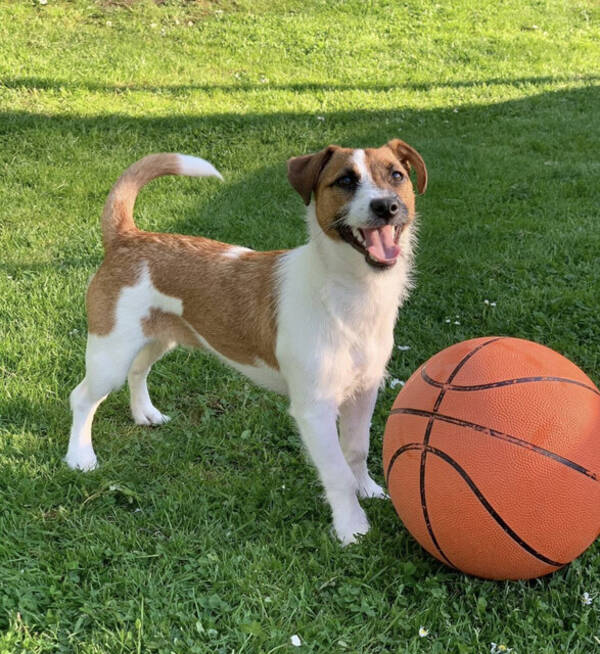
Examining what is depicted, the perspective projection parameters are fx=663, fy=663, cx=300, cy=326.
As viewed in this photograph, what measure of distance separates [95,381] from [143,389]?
450 mm

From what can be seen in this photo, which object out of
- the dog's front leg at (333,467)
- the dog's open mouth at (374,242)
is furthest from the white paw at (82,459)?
the dog's open mouth at (374,242)

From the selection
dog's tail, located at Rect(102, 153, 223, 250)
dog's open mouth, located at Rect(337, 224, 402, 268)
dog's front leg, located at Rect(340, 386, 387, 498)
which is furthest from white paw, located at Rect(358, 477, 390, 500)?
dog's tail, located at Rect(102, 153, 223, 250)

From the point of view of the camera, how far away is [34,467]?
3678mm

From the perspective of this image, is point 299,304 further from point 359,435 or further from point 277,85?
point 277,85

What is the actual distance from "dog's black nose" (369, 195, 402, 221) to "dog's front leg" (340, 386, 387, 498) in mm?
1001

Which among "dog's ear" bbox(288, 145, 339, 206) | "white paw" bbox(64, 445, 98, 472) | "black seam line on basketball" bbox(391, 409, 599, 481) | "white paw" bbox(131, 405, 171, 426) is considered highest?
"dog's ear" bbox(288, 145, 339, 206)

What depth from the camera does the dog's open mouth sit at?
297 centimetres

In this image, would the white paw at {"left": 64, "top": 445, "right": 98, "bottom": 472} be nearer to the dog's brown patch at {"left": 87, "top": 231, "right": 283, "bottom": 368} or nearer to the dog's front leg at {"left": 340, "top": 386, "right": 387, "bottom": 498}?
the dog's brown patch at {"left": 87, "top": 231, "right": 283, "bottom": 368}

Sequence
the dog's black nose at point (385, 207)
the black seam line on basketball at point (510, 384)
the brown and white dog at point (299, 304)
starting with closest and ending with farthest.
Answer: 1. the black seam line on basketball at point (510, 384)
2. the dog's black nose at point (385, 207)
3. the brown and white dog at point (299, 304)

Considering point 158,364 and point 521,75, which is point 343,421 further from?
point 521,75

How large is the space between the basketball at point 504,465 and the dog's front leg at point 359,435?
2.14 ft

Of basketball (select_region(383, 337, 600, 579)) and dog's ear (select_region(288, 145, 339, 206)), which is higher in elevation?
dog's ear (select_region(288, 145, 339, 206))

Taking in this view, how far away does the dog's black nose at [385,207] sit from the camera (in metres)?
2.88

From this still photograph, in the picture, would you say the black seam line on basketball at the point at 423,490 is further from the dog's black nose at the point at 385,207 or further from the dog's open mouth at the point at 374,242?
the dog's black nose at the point at 385,207
